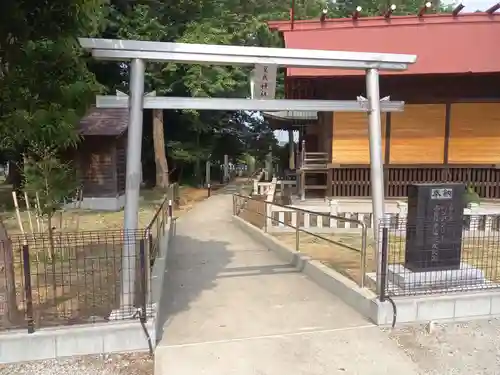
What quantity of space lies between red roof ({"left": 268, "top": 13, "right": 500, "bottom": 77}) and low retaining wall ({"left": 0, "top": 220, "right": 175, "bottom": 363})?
1013 centimetres

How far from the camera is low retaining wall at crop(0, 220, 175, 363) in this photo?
4309mm

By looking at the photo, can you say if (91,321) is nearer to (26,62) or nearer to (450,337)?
(26,62)

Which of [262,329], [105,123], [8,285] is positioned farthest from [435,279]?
[105,123]

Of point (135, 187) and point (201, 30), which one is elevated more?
point (201, 30)

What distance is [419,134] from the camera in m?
13.4

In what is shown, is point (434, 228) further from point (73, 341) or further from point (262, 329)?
point (73, 341)

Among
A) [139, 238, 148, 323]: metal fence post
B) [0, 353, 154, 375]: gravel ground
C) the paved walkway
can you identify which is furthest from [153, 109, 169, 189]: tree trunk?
[0, 353, 154, 375]: gravel ground

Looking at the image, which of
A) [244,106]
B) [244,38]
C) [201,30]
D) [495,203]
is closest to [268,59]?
[244,106]

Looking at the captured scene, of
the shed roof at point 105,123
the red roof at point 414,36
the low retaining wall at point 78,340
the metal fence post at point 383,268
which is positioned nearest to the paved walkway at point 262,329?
the low retaining wall at point 78,340

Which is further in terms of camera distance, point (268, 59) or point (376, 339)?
point (268, 59)

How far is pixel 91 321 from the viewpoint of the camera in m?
4.73

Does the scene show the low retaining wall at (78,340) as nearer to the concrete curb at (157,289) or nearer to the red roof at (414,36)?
the concrete curb at (157,289)

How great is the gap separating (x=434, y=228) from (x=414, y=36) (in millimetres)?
9425

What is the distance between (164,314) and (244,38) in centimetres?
2289
